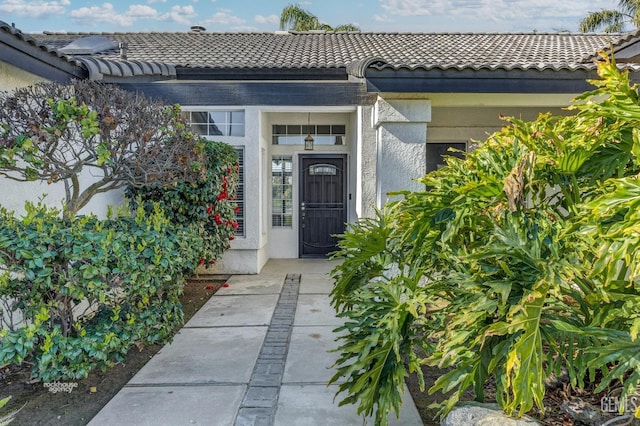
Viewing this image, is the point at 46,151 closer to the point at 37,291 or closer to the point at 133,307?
the point at 37,291

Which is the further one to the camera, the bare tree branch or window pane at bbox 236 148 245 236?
window pane at bbox 236 148 245 236

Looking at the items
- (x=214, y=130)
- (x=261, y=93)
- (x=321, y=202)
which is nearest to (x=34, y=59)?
(x=261, y=93)

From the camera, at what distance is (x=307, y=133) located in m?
11.2

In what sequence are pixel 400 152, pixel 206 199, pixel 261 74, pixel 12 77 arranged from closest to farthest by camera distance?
pixel 12 77 → pixel 400 152 → pixel 206 199 → pixel 261 74

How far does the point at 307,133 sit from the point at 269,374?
24.7 ft

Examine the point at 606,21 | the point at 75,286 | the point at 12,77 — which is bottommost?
the point at 75,286

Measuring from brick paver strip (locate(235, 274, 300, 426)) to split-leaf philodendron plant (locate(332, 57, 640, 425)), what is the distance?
927 millimetres

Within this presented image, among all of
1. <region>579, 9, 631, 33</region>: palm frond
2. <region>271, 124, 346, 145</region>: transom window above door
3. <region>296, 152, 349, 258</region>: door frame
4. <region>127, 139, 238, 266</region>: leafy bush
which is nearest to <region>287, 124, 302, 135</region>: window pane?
<region>271, 124, 346, 145</region>: transom window above door

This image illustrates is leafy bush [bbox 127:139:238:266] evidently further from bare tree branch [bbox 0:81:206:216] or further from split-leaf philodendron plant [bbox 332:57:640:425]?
split-leaf philodendron plant [bbox 332:57:640:425]

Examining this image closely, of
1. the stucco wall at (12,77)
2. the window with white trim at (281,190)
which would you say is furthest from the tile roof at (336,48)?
the stucco wall at (12,77)

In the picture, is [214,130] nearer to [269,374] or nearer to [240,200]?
[240,200]

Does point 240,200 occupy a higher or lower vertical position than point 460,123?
lower

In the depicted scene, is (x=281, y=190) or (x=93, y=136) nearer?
(x=93, y=136)

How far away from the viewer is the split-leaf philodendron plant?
2555mm
